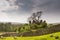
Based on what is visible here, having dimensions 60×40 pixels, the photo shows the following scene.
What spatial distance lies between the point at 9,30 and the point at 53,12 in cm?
265

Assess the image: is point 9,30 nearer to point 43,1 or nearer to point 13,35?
point 13,35

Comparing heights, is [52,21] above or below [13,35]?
above

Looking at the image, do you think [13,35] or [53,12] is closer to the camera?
[13,35]

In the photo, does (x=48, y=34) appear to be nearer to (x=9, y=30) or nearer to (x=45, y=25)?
(x=45, y=25)

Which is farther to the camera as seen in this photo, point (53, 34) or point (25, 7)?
point (25, 7)

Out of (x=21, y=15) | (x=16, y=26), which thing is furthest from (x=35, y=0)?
(x=16, y=26)

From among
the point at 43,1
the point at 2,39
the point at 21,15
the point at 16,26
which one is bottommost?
the point at 2,39

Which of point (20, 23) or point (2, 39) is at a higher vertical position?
point (20, 23)

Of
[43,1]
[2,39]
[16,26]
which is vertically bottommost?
[2,39]

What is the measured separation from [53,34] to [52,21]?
0.77 metres

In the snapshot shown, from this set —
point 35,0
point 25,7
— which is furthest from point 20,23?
point 35,0

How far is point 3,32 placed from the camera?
28.7 ft

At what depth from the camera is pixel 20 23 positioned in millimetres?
8969

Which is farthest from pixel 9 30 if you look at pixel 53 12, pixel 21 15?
pixel 53 12
